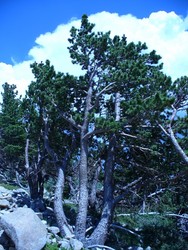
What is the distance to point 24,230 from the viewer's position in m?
10.4

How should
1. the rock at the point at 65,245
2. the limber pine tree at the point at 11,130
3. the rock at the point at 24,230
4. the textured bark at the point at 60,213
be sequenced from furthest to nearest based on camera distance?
the limber pine tree at the point at 11,130, the textured bark at the point at 60,213, the rock at the point at 65,245, the rock at the point at 24,230

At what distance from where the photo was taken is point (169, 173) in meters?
15.7

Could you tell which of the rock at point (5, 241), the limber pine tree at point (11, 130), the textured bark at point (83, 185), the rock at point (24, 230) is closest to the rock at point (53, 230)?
the textured bark at point (83, 185)

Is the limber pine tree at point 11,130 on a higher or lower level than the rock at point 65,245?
higher

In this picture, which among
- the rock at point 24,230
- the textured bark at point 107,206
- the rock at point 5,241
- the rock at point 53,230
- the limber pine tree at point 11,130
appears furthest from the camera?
the limber pine tree at point 11,130

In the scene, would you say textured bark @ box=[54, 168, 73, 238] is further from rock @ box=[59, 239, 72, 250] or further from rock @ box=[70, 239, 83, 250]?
rock @ box=[59, 239, 72, 250]

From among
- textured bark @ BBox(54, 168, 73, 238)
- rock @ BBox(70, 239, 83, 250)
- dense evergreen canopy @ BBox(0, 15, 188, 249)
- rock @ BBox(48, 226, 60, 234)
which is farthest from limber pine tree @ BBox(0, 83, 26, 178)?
rock @ BBox(70, 239, 83, 250)

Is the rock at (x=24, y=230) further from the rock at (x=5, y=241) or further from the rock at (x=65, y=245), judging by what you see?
the rock at (x=65, y=245)

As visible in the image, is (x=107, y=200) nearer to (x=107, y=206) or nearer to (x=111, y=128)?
(x=107, y=206)

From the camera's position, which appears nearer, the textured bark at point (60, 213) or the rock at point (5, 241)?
the rock at point (5, 241)

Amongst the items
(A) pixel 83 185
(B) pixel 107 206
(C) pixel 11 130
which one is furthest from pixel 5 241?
(C) pixel 11 130

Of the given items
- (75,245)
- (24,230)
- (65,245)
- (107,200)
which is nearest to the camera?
(24,230)

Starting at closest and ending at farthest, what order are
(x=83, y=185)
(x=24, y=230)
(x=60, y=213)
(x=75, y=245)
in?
(x=24, y=230) < (x=75, y=245) < (x=60, y=213) < (x=83, y=185)

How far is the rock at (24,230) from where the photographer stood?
10125mm
